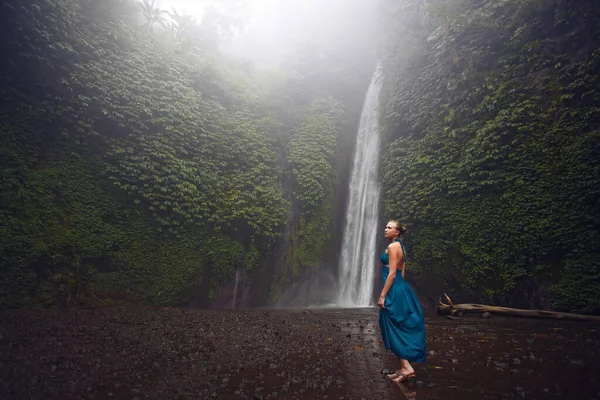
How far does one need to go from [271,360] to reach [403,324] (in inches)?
87.3

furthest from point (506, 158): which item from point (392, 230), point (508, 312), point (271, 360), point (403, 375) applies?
point (271, 360)

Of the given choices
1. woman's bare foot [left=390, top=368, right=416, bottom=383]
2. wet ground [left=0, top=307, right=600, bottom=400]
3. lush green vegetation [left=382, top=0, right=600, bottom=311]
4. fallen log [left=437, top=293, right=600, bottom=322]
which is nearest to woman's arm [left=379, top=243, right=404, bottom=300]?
woman's bare foot [left=390, top=368, right=416, bottom=383]

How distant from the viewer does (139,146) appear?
11719 millimetres

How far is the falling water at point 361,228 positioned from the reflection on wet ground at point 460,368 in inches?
292

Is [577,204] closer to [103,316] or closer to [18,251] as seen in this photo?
[103,316]

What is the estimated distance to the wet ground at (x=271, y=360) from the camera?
3.51 meters

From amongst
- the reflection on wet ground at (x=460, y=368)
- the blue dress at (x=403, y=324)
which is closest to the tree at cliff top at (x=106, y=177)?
the reflection on wet ground at (x=460, y=368)

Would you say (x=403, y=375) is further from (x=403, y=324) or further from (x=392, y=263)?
(x=392, y=263)

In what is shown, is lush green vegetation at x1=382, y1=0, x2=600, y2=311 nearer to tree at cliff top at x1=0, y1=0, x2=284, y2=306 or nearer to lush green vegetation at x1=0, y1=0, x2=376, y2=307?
lush green vegetation at x1=0, y1=0, x2=376, y2=307

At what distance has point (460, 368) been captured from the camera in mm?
4301

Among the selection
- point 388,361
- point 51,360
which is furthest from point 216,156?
point 388,361

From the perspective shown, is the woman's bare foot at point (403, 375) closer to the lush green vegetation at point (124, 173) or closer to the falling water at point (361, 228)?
the lush green vegetation at point (124, 173)

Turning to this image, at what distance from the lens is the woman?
390 centimetres

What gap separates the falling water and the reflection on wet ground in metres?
7.41
